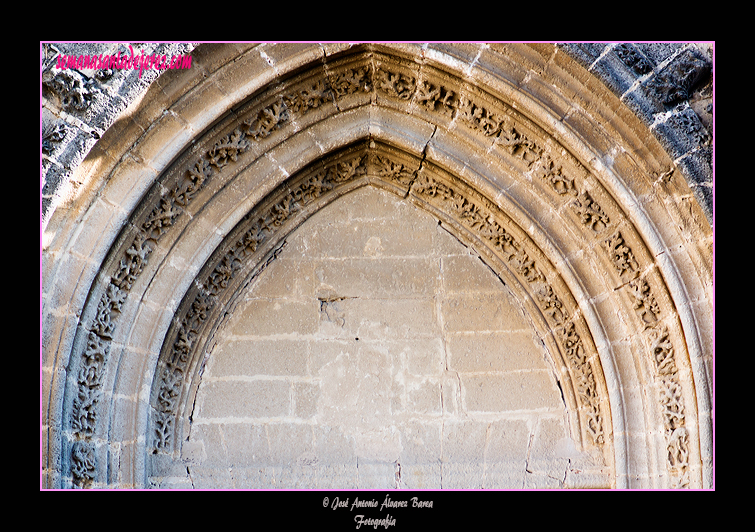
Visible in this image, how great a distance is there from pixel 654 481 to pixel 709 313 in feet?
3.26

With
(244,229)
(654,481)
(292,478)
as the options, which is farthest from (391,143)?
(654,481)

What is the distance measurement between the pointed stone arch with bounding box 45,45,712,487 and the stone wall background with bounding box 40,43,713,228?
0.36 ft

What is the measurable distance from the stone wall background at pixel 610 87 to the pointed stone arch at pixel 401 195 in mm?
110

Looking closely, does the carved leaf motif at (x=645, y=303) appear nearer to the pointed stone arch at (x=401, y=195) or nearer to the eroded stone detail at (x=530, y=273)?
the pointed stone arch at (x=401, y=195)

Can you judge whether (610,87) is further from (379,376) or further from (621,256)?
(379,376)

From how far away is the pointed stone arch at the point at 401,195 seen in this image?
13.6 ft

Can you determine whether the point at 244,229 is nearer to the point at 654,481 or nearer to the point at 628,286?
the point at 628,286

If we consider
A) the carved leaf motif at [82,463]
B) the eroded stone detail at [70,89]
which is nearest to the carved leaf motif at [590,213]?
the eroded stone detail at [70,89]

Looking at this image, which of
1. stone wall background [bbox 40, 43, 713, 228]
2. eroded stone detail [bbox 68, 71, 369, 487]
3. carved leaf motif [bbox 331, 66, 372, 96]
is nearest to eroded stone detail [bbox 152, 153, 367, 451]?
eroded stone detail [bbox 68, 71, 369, 487]

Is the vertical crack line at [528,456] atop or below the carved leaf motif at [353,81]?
below

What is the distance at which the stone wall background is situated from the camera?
3984 millimetres

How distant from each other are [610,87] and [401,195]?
1489mm

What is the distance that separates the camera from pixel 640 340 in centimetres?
443

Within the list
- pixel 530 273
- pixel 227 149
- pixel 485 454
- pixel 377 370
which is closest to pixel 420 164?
pixel 530 273
